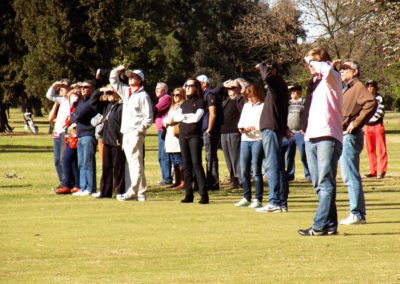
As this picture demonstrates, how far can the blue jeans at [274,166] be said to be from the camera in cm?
1602

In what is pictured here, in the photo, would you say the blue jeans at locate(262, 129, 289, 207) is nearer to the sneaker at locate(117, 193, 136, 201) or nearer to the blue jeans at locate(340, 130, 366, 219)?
the blue jeans at locate(340, 130, 366, 219)

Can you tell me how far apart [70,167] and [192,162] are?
3.51 m

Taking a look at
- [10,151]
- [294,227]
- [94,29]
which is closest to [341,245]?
[294,227]

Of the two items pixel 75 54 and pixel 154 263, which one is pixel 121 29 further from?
pixel 154 263

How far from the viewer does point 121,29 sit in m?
73.8

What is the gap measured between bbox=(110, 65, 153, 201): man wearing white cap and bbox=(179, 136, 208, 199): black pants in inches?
30.6

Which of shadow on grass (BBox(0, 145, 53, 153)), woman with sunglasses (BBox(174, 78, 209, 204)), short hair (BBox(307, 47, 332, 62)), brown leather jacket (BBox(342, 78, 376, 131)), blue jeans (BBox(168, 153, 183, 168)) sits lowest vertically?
shadow on grass (BBox(0, 145, 53, 153))

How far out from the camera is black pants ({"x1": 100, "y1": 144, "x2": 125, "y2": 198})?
1952cm

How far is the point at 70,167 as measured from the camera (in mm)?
21031

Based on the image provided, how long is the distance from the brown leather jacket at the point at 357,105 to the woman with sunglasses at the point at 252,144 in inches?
116

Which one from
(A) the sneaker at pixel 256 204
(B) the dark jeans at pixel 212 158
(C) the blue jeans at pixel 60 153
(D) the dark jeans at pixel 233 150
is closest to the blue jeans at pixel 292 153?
(D) the dark jeans at pixel 233 150

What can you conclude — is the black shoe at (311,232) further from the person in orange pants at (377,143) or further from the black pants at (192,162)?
the person in orange pants at (377,143)

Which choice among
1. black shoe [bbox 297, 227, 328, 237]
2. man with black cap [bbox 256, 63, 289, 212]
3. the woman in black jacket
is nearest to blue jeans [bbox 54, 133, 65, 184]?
the woman in black jacket

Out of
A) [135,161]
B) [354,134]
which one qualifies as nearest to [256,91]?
[135,161]
